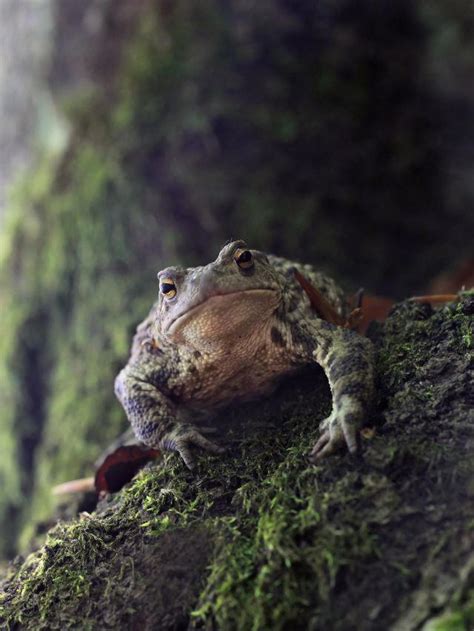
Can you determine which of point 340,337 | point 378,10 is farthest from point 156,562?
point 378,10

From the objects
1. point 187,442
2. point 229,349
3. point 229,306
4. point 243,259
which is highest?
point 243,259

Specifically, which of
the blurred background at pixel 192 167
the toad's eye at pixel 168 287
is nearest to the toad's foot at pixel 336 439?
the toad's eye at pixel 168 287

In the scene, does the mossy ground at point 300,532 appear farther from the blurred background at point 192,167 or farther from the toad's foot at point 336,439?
the blurred background at point 192,167

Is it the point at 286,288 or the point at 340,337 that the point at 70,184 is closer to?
the point at 286,288

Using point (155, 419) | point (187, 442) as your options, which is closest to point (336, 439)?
point (187, 442)

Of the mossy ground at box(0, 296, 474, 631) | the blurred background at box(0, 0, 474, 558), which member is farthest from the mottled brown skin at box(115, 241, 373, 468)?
the blurred background at box(0, 0, 474, 558)

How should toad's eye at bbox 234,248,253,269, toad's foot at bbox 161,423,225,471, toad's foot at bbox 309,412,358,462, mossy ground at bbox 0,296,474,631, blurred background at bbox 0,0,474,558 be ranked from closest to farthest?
mossy ground at bbox 0,296,474,631 → toad's foot at bbox 309,412,358,462 → toad's foot at bbox 161,423,225,471 → toad's eye at bbox 234,248,253,269 → blurred background at bbox 0,0,474,558

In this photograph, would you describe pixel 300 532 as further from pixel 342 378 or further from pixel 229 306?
pixel 229 306

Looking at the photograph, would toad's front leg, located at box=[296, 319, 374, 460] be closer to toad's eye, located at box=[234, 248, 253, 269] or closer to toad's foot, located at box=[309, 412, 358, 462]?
toad's foot, located at box=[309, 412, 358, 462]
